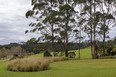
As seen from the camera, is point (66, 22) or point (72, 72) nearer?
point (72, 72)

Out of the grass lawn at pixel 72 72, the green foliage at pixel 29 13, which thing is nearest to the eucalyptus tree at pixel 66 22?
the green foliage at pixel 29 13

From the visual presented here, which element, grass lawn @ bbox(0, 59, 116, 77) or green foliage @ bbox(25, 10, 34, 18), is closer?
grass lawn @ bbox(0, 59, 116, 77)

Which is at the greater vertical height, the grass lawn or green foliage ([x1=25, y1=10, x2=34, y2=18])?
green foliage ([x1=25, y1=10, x2=34, y2=18])

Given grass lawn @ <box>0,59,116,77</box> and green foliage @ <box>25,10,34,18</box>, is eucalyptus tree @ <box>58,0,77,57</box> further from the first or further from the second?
grass lawn @ <box>0,59,116,77</box>

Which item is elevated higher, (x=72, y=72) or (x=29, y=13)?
(x=29, y=13)

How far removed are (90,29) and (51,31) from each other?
811 centimetres

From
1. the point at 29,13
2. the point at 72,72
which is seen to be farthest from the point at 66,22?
the point at 72,72

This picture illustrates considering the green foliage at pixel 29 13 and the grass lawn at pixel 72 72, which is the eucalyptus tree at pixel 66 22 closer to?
the green foliage at pixel 29 13

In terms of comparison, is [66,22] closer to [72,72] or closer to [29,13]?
[29,13]

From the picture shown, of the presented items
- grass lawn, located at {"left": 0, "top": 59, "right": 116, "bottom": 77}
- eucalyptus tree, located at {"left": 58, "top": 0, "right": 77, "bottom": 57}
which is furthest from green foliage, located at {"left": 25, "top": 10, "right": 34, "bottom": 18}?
grass lawn, located at {"left": 0, "top": 59, "right": 116, "bottom": 77}

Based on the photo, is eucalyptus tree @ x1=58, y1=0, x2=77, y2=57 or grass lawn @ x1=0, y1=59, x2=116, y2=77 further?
eucalyptus tree @ x1=58, y1=0, x2=77, y2=57

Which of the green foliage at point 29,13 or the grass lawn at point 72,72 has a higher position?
the green foliage at point 29,13

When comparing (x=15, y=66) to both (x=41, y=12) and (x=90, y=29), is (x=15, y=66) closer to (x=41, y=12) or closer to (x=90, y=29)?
(x=41, y=12)

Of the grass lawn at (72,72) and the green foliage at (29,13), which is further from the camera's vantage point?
the green foliage at (29,13)
